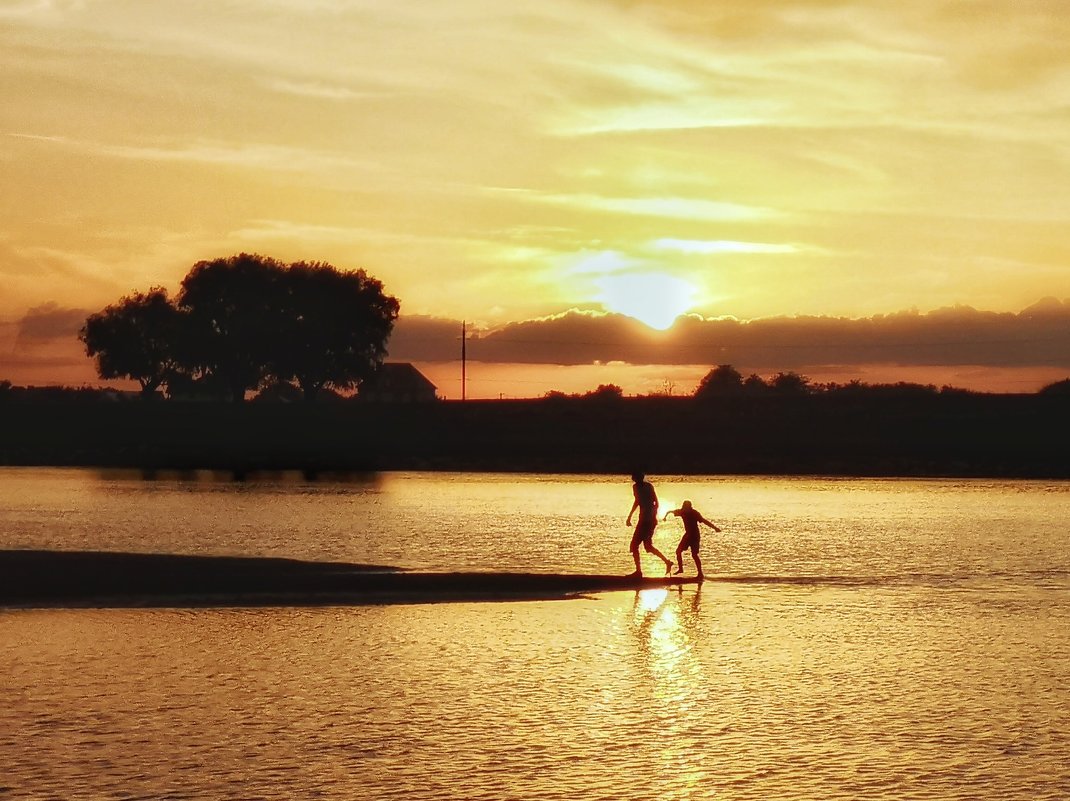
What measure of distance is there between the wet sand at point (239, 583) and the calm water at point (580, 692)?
60.6 inches

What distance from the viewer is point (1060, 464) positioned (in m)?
126

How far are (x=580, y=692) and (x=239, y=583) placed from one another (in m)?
15.1

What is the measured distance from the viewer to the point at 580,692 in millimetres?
19141

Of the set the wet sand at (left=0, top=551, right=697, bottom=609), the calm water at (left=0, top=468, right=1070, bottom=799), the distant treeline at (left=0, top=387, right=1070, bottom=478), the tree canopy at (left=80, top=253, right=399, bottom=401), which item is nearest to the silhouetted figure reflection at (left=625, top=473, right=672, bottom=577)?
the wet sand at (left=0, top=551, right=697, bottom=609)

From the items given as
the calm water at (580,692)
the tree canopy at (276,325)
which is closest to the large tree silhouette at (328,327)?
the tree canopy at (276,325)

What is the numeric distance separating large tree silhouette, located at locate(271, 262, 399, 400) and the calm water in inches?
4614

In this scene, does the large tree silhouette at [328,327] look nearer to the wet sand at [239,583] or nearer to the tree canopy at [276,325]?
the tree canopy at [276,325]

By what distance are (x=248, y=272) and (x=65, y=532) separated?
112640 millimetres

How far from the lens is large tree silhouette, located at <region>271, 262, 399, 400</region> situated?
156 metres

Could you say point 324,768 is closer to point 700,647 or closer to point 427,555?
point 700,647

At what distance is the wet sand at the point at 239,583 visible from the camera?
96.9ft

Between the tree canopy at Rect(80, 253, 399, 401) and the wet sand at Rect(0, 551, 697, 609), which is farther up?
the tree canopy at Rect(80, 253, 399, 401)

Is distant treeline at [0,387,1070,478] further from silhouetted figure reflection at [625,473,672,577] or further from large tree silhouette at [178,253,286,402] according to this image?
silhouetted figure reflection at [625,473,672,577]

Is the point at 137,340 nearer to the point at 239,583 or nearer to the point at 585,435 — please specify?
the point at 585,435
